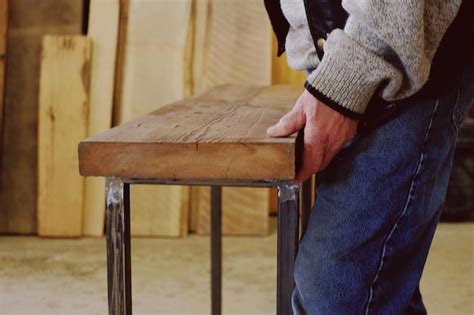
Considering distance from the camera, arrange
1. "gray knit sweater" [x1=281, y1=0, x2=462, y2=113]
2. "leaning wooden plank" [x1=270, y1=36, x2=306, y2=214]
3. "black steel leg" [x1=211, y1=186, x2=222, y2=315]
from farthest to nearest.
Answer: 1. "leaning wooden plank" [x1=270, y1=36, x2=306, y2=214]
2. "black steel leg" [x1=211, y1=186, x2=222, y2=315]
3. "gray knit sweater" [x1=281, y1=0, x2=462, y2=113]

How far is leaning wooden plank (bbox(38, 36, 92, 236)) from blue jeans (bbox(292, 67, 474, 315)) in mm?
1910

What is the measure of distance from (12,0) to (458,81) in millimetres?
2213

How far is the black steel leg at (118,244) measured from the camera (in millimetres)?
970

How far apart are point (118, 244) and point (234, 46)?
189 cm

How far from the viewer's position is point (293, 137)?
3.00 ft

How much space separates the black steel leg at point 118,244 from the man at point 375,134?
21cm

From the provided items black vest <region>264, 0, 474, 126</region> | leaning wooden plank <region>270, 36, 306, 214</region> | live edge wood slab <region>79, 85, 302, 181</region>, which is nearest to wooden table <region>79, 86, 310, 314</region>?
live edge wood slab <region>79, 85, 302, 181</region>

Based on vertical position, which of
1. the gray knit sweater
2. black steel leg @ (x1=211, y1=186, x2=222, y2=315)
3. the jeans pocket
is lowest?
black steel leg @ (x1=211, y1=186, x2=222, y2=315)

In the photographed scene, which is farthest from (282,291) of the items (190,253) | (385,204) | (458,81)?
(190,253)

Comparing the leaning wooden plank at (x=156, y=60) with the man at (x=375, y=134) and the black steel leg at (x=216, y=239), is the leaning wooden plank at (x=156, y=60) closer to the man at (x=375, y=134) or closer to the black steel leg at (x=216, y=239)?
the black steel leg at (x=216, y=239)

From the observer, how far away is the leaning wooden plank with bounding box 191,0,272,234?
110 inches

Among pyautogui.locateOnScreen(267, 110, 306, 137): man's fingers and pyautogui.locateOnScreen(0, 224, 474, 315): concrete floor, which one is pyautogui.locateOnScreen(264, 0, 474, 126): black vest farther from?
pyautogui.locateOnScreen(0, 224, 474, 315): concrete floor

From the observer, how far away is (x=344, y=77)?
845 millimetres

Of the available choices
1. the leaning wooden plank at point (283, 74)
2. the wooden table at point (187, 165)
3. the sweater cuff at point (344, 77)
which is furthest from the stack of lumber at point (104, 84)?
the sweater cuff at point (344, 77)
